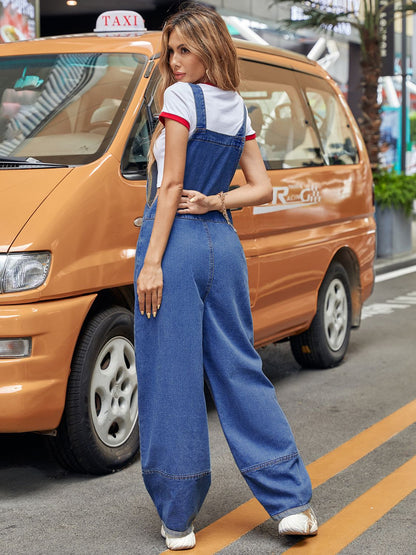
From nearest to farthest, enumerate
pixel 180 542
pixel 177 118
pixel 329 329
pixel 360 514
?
pixel 177 118 → pixel 180 542 → pixel 360 514 → pixel 329 329

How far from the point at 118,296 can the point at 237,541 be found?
54.2 inches

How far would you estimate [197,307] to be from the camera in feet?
11.0

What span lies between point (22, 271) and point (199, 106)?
1.07m

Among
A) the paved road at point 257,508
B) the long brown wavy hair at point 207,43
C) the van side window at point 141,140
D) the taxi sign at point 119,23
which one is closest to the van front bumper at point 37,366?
the paved road at point 257,508

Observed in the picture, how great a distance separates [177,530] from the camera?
3451mm

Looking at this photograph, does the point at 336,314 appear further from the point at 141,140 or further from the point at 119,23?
the point at 141,140

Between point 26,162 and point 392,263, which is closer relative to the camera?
point 26,162

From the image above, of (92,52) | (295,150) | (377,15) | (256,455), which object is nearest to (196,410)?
(256,455)

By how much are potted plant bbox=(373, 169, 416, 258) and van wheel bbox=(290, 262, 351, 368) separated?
21.0ft

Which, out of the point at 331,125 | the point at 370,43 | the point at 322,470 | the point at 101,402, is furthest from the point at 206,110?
the point at 370,43

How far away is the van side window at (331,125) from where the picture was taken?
646 cm

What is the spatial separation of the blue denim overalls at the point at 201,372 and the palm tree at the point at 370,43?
11160 millimetres

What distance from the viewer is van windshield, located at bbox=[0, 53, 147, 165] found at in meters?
4.51

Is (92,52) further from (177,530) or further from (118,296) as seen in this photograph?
(177,530)
